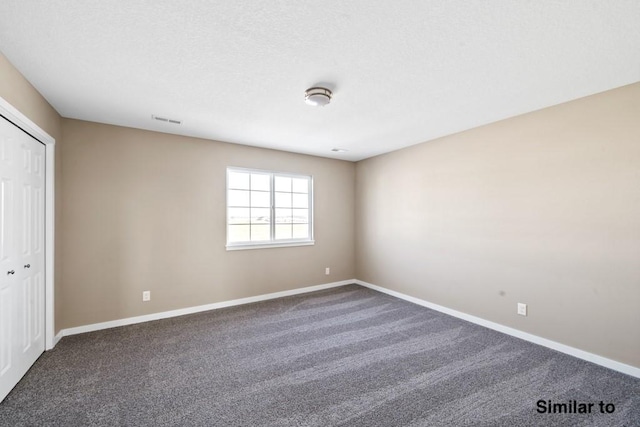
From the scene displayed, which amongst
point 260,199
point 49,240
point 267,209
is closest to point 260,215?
point 267,209

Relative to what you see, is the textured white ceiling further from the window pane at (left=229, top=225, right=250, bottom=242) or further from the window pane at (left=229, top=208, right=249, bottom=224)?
the window pane at (left=229, top=225, right=250, bottom=242)

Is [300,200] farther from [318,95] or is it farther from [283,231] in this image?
[318,95]

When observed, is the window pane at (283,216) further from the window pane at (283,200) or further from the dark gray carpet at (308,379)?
the dark gray carpet at (308,379)

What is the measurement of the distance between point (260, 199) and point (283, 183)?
504 millimetres

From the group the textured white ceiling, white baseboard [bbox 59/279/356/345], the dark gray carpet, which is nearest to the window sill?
white baseboard [bbox 59/279/356/345]

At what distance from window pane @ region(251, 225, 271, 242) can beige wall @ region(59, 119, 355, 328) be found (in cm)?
24

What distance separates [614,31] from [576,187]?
4.88 ft

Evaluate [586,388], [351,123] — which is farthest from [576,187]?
[351,123]

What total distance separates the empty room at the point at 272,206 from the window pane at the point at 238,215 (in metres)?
0.09

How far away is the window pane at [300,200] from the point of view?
495 cm

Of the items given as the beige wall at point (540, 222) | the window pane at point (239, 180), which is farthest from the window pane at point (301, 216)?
the beige wall at point (540, 222)

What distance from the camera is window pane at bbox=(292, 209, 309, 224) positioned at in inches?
195

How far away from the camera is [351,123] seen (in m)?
3.36

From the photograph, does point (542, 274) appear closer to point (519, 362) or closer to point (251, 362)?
point (519, 362)
